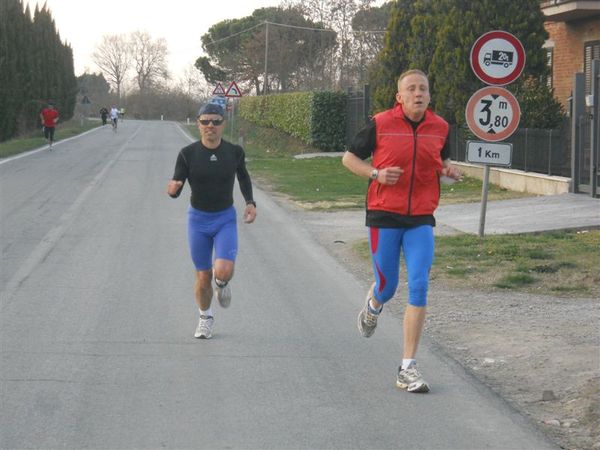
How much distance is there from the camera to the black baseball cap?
7.90m

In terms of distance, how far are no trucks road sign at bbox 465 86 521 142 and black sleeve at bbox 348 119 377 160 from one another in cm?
643

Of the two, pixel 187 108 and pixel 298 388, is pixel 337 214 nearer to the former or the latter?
pixel 298 388

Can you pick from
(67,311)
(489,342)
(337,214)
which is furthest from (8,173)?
(489,342)

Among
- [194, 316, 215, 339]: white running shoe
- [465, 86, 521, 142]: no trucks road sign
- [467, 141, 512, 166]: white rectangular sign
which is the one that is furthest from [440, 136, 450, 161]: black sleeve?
[467, 141, 512, 166]: white rectangular sign

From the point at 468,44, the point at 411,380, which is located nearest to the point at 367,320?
the point at 411,380

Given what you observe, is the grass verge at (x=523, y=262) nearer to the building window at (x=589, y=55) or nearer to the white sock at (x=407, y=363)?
the white sock at (x=407, y=363)

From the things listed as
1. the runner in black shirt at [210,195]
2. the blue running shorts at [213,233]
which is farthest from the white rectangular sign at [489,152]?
the blue running shorts at [213,233]

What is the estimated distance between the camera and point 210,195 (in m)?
7.99

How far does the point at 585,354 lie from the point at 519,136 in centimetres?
1512

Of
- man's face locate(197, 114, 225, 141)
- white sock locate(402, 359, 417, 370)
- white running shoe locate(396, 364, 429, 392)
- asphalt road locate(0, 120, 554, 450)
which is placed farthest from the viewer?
man's face locate(197, 114, 225, 141)

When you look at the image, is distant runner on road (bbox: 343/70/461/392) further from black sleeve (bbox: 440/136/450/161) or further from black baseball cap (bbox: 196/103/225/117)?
black baseball cap (bbox: 196/103/225/117)

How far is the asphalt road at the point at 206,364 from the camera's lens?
5617mm

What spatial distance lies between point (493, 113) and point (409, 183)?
262 inches

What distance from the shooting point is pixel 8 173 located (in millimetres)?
26875
